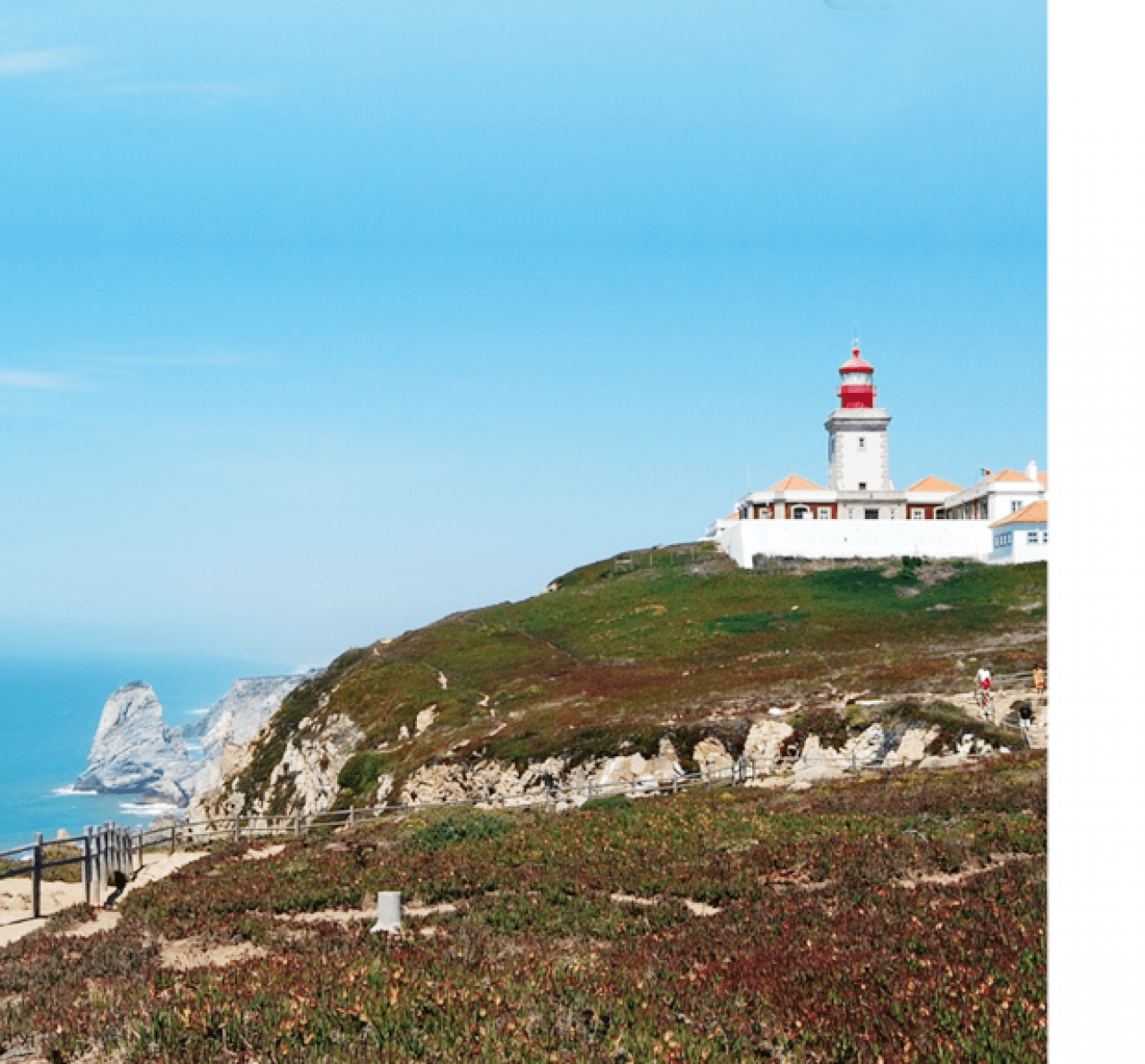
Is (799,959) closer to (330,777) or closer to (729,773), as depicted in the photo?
(729,773)

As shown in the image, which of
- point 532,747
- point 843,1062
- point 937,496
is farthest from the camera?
point 937,496

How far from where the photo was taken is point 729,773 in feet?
129

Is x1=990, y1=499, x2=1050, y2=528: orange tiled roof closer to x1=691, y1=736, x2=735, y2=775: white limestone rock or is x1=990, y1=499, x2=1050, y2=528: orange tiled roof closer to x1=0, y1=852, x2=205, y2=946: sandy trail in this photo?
x1=691, y1=736, x2=735, y2=775: white limestone rock

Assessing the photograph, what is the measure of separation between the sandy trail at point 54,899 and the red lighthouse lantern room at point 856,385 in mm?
91864

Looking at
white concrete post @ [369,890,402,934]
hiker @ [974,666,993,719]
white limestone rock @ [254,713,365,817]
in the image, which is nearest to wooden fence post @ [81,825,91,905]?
white concrete post @ [369,890,402,934]

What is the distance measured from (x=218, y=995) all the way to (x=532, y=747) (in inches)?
1598

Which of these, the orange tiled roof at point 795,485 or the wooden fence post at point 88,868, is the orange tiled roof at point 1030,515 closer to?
the orange tiled roof at point 795,485

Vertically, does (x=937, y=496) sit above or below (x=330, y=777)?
above

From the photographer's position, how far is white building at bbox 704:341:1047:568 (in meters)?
93.9

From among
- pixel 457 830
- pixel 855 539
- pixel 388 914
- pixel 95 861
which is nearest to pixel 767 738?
pixel 457 830

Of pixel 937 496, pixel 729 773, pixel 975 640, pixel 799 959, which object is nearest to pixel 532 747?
pixel 729 773

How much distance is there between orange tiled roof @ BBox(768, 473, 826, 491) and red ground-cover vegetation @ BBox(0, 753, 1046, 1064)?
82058 millimetres

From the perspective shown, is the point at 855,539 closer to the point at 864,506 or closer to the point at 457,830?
the point at 864,506
